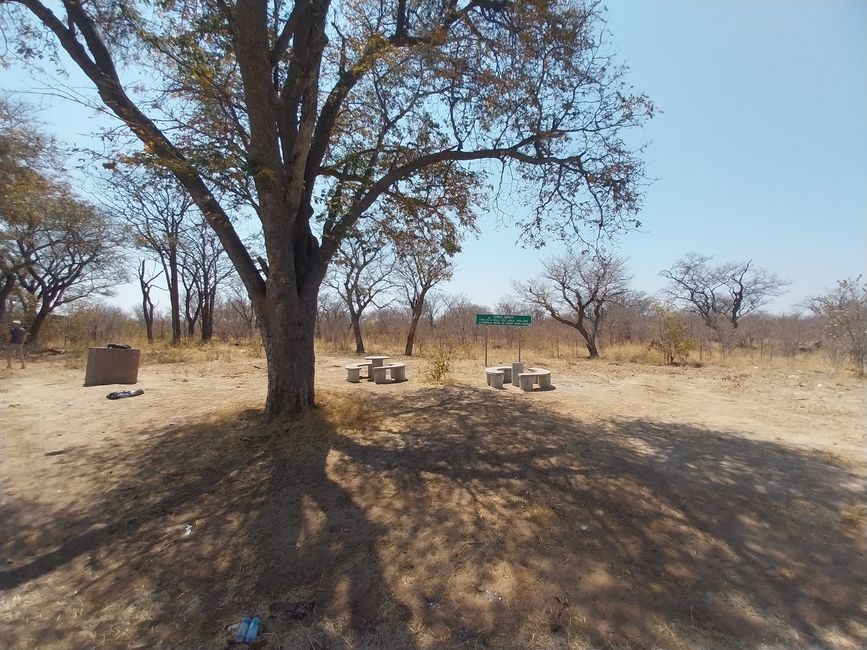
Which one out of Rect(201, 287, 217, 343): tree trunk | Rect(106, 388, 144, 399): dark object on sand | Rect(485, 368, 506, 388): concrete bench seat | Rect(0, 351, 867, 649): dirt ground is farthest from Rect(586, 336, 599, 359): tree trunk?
Rect(201, 287, 217, 343): tree trunk

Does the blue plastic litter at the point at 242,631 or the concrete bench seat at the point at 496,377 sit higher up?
the concrete bench seat at the point at 496,377

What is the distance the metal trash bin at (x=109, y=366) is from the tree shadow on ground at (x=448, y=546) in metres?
4.65

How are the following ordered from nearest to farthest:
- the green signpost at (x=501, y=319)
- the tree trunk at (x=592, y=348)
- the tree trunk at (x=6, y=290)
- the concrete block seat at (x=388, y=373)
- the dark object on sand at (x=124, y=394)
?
the dark object on sand at (x=124, y=394) → the concrete block seat at (x=388, y=373) → the green signpost at (x=501, y=319) → the tree trunk at (x=6, y=290) → the tree trunk at (x=592, y=348)

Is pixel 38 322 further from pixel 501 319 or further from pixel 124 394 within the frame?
pixel 501 319

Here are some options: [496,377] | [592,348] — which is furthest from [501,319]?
[592,348]

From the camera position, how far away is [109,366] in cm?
866

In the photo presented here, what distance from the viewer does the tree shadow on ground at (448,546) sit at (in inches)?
88.4

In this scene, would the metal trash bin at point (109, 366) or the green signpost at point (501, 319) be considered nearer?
the metal trash bin at point (109, 366)

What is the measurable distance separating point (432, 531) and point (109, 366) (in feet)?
28.4

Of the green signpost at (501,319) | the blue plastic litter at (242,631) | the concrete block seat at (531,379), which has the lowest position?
the blue plastic litter at (242,631)

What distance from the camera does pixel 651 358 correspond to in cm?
1516

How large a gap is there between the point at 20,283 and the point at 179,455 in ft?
66.5

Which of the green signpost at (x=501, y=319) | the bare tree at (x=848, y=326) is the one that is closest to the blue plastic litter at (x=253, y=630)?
the green signpost at (x=501, y=319)

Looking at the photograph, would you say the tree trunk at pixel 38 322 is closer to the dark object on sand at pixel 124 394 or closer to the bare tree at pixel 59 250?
the bare tree at pixel 59 250
